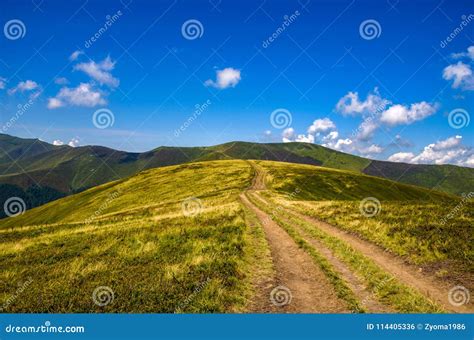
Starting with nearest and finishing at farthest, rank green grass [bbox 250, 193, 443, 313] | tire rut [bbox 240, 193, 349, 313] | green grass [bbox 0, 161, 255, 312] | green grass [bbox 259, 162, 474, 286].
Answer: tire rut [bbox 240, 193, 349, 313] < green grass [bbox 0, 161, 255, 312] < green grass [bbox 250, 193, 443, 313] < green grass [bbox 259, 162, 474, 286]

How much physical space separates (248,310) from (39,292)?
816cm

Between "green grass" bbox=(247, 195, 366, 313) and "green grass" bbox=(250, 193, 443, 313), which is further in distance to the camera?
"green grass" bbox=(250, 193, 443, 313)

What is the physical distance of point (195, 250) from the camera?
17.7m

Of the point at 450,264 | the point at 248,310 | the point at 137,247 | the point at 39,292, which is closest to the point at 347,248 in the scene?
the point at 450,264

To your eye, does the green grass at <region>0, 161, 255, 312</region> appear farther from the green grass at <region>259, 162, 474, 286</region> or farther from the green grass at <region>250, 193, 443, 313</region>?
the green grass at <region>259, 162, 474, 286</region>

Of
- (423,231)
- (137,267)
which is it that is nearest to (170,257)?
(137,267)

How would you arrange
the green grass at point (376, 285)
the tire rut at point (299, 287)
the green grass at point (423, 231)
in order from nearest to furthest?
1. the tire rut at point (299, 287)
2. the green grass at point (376, 285)
3. the green grass at point (423, 231)

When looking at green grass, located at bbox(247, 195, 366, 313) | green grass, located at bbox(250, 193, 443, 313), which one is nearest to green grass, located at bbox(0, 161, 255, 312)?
green grass, located at bbox(247, 195, 366, 313)

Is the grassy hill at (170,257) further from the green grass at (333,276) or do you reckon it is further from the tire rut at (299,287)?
the green grass at (333,276)

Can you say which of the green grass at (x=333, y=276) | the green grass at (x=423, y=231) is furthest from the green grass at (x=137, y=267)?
the green grass at (x=423, y=231)

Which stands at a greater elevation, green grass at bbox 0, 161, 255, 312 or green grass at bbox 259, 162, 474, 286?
green grass at bbox 259, 162, 474, 286

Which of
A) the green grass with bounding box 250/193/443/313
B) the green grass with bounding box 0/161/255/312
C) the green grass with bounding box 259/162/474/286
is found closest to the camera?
the green grass with bounding box 0/161/255/312

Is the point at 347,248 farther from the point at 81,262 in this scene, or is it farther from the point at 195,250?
the point at 81,262

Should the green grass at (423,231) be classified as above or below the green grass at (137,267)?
above
